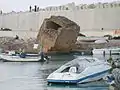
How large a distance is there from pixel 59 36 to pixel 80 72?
3222 cm

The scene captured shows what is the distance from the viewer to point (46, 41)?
188ft

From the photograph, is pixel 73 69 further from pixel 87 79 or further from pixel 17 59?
pixel 17 59

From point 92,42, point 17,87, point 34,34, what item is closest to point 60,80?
point 17,87

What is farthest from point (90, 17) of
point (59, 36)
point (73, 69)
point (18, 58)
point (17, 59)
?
point (73, 69)

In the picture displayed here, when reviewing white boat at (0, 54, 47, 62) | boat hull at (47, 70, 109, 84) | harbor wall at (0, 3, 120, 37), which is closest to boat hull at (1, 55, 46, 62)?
white boat at (0, 54, 47, 62)

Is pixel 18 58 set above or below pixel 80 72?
below

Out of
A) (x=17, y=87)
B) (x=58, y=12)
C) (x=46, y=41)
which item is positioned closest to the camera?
(x=17, y=87)

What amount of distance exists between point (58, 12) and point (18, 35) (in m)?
11.0

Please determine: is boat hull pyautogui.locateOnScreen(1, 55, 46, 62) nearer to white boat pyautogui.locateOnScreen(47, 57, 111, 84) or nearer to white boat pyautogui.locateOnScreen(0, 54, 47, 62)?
white boat pyautogui.locateOnScreen(0, 54, 47, 62)

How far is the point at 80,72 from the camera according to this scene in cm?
2447

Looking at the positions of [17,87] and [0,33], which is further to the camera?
[0,33]

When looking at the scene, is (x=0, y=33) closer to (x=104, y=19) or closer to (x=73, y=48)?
(x=104, y=19)

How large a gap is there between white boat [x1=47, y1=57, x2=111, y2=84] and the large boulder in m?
30.2

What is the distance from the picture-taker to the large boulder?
5650 centimetres
